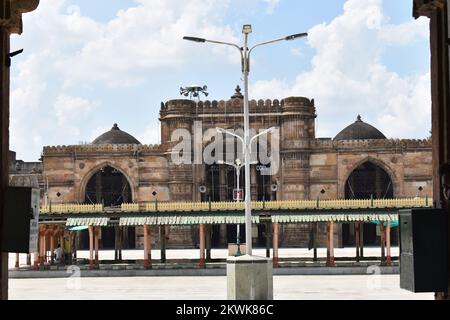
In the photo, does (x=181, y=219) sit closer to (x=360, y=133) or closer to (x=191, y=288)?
(x=191, y=288)

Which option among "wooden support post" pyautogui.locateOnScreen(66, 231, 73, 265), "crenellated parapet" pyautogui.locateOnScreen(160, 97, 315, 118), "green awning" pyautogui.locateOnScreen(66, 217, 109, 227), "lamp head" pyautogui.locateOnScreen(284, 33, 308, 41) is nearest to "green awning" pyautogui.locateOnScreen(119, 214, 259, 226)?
"green awning" pyautogui.locateOnScreen(66, 217, 109, 227)

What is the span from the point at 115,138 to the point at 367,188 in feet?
83.0

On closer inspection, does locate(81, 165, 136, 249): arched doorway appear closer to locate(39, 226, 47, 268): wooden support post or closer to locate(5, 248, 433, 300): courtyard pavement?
locate(39, 226, 47, 268): wooden support post

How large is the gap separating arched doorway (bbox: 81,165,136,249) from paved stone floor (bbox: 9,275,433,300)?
1263 inches

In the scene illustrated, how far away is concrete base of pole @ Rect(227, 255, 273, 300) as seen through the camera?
2225 cm

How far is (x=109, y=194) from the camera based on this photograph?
7162cm

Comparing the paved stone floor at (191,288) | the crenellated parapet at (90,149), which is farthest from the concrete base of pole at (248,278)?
the crenellated parapet at (90,149)

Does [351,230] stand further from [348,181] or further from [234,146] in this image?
[234,146]

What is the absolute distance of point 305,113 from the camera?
65.4 m

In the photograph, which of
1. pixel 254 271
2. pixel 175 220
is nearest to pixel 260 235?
pixel 175 220

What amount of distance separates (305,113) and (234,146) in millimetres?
6959

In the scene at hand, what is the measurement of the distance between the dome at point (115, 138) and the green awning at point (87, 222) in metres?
31.4
